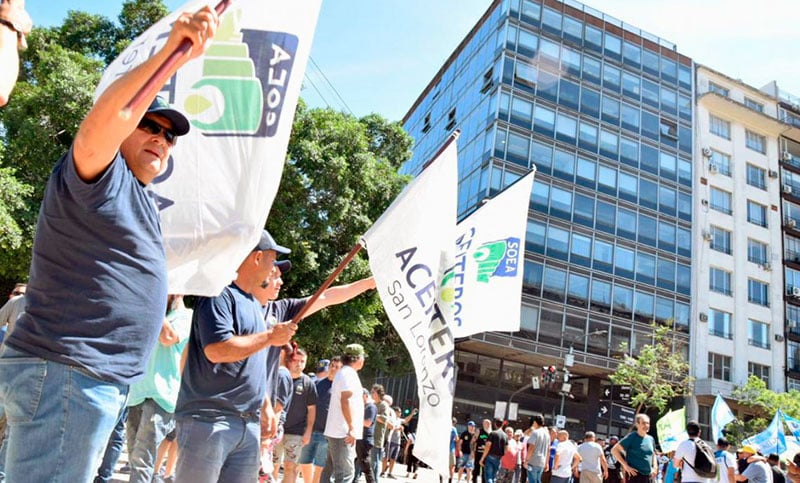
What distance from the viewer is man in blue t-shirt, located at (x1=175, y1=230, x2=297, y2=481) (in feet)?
10.5

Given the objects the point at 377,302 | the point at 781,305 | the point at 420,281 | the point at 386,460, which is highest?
the point at 781,305

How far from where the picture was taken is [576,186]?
3709cm

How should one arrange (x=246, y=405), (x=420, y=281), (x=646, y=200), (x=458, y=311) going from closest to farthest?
(x=246, y=405) → (x=420, y=281) → (x=458, y=311) → (x=646, y=200)

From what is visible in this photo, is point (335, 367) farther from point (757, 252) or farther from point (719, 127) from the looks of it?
point (719, 127)

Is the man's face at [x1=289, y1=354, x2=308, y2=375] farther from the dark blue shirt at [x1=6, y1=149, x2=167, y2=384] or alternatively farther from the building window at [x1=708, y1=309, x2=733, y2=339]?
the building window at [x1=708, y1=309, x2=733, y2=339]

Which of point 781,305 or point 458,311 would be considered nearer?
point 458,311

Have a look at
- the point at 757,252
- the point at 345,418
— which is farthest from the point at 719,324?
the point at 345,418

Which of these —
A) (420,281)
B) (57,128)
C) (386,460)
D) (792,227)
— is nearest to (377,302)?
(386,460)

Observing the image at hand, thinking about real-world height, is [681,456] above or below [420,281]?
below

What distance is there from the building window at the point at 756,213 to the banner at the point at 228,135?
46.8 meters

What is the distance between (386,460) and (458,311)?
10971 mm

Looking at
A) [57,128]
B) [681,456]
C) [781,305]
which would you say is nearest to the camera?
[681,456]

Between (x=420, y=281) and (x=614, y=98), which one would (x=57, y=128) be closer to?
(x=420, y=281)

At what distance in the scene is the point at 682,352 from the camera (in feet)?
125
